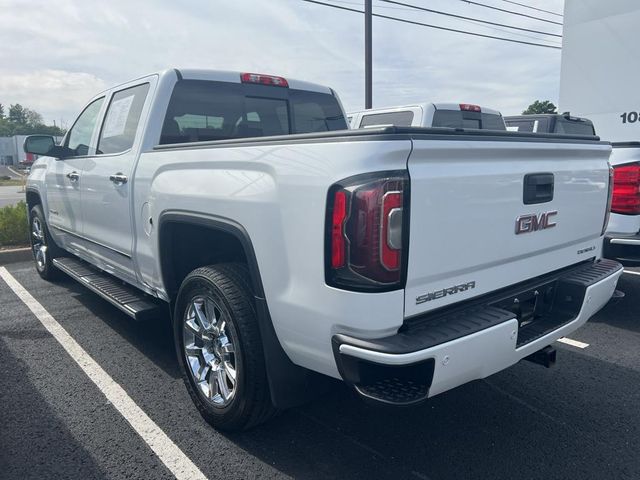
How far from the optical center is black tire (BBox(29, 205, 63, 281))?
19.6ft

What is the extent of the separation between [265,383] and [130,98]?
2581 mm

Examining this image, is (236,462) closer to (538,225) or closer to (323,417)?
(323,417)

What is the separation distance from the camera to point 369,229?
2.05 m

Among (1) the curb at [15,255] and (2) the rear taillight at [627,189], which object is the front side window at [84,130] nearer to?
(1) the curb at [15,255]

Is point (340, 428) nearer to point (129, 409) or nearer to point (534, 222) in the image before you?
point (129, 409)

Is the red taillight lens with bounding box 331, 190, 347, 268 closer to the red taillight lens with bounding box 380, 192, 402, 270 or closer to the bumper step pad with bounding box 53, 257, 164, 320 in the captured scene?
the red taillight lens with bounding box 380, 192, 402, 270

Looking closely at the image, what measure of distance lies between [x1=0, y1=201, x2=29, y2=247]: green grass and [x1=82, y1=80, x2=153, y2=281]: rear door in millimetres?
4744

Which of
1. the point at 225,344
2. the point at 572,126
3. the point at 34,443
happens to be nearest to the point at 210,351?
the point at 225,344

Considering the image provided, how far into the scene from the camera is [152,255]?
342 centimetres

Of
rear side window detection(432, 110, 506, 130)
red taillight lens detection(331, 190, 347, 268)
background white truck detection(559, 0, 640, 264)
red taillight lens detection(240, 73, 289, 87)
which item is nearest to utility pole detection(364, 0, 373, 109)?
background white truck detection(559, 0, 640, 264)

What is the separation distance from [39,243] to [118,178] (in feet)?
11.1

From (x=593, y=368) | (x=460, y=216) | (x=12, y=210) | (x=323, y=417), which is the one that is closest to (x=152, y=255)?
(x=323, y=417)

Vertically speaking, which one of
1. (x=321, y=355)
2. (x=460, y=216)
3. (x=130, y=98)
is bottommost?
(x=321, y=355)

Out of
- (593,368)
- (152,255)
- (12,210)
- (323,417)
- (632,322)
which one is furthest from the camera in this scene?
(12,210)
